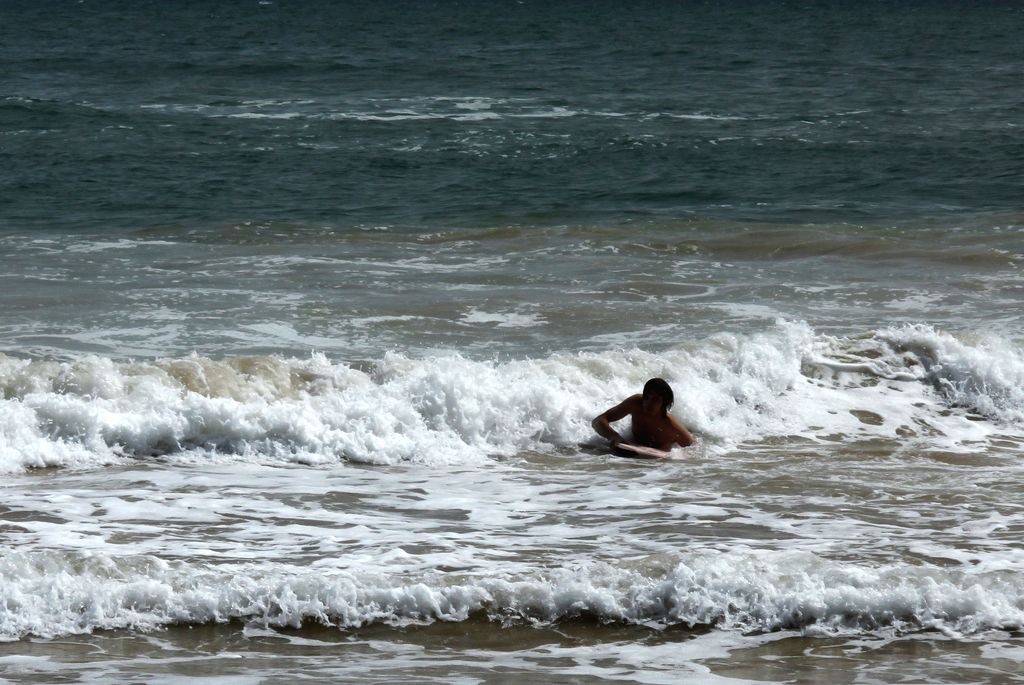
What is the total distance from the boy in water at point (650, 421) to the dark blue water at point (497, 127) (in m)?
8.09

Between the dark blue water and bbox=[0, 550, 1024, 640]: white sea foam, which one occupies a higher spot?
the dark blue water

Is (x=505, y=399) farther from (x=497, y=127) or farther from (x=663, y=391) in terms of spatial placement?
(x=497, y=127)

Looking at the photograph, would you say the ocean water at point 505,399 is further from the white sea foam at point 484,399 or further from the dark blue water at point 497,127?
the dark blue water at point 497,127

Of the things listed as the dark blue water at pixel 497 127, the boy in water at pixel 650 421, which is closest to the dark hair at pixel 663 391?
the boy in water at pixel 650 421

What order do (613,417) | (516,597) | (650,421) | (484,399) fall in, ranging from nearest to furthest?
(516,597), (650,421), (613,417), (484,399)

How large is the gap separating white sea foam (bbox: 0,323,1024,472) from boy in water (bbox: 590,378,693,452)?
11.0 inches

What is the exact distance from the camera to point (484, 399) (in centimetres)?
1037

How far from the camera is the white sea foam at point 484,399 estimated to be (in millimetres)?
9648

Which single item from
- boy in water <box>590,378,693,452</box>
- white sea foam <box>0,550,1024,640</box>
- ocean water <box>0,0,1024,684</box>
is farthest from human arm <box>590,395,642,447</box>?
white sea foam <box>0,550,1024,640</box>

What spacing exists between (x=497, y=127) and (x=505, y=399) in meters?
17.3

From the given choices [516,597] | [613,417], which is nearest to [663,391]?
[613,417]

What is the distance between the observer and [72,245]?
1634 centimetres

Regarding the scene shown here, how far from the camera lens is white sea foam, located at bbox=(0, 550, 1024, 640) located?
21.5ft

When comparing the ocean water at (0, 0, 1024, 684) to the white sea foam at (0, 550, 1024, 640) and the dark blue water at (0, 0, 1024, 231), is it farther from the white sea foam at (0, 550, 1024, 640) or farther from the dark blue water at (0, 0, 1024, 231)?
the dark blue water at (0, 0, 1024, 231)
